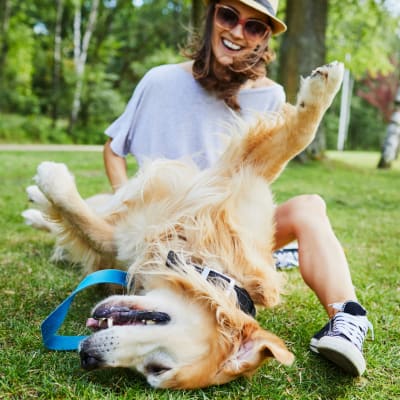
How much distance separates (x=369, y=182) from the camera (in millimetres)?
9344

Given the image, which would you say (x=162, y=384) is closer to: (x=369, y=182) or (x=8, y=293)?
(x=8, y=293)

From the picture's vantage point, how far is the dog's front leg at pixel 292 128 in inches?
93.5

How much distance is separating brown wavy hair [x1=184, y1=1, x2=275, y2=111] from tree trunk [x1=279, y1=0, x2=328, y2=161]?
25.1 ft

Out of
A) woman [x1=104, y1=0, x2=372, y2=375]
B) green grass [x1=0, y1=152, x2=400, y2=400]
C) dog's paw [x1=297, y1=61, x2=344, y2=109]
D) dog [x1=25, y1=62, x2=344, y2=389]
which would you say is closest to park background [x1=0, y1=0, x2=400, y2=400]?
green grass [x1=0, y1=152, x2=400, y2=400]

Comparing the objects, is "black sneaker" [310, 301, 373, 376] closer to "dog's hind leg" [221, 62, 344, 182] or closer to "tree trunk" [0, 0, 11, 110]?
"dog's hind leg" [221, 62, 344, 182]

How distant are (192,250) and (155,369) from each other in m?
0.63

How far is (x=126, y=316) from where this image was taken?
1.85 metres

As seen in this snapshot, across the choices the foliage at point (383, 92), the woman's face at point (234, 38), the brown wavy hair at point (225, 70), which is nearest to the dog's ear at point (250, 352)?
the brown wavy hair at point (225, 70)

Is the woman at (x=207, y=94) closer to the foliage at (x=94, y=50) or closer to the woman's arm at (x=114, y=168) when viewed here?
the woman's arm at (x=114, y=168)

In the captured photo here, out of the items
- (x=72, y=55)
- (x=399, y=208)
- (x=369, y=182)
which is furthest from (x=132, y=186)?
(x=72, y=55)

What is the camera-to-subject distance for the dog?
5.87ft

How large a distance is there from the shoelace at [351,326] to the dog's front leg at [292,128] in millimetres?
831

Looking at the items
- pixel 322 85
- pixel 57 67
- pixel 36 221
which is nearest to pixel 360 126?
pixel 57 67

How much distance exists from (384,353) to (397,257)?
1.86 meters
